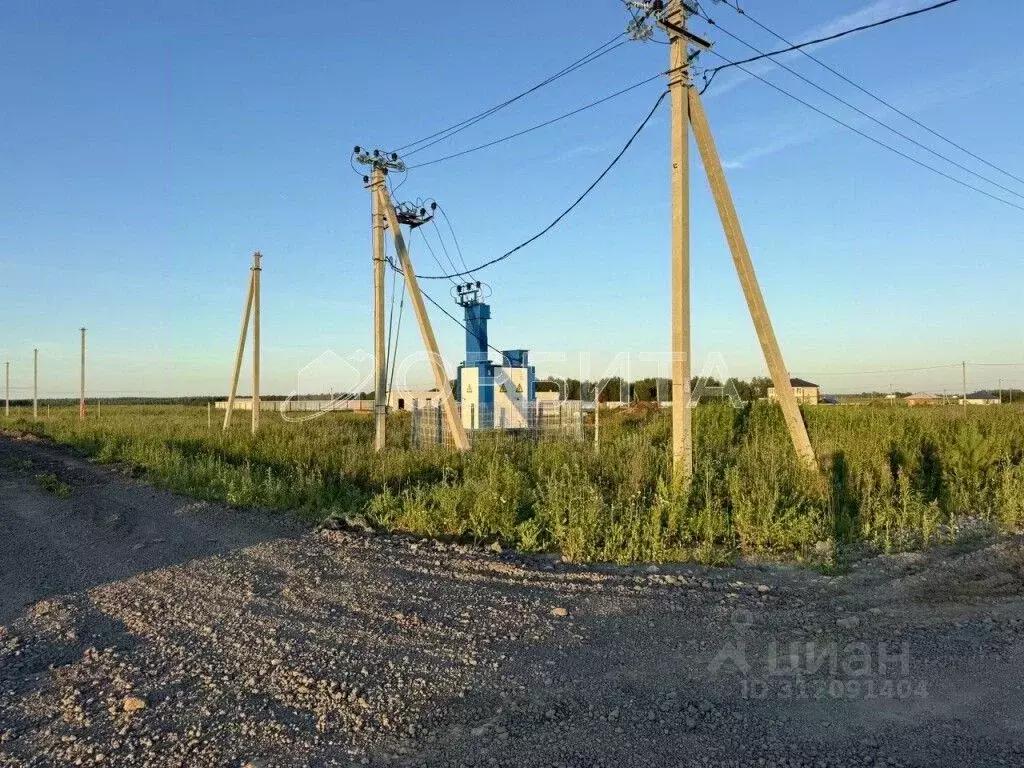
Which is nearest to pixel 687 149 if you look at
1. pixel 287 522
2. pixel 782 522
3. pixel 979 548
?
pixel 782 522

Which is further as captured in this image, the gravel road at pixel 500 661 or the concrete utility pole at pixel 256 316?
the concrete utility pole at pixel 256 316

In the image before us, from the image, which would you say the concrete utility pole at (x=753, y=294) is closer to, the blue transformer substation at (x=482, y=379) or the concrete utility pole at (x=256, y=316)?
the blue transformer substation at (x=482, y=379)

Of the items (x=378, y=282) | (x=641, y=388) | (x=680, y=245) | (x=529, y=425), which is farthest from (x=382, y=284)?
(x=641, y=388)

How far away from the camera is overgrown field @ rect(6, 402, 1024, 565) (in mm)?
6812

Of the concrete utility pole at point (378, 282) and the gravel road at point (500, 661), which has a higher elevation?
the concrete utility pole at point (378, 282)

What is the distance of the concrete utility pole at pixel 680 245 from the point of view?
912 cm

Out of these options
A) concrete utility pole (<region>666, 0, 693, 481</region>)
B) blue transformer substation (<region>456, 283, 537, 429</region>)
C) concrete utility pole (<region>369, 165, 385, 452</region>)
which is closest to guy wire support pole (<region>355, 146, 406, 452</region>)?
concrete utility pole (<region>369, 165, 385, 452</region>)

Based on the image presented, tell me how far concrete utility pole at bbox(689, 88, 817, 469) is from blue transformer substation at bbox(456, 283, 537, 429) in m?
9.29

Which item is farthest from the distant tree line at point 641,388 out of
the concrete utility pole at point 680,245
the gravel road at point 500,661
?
the gravel road at point 500,661

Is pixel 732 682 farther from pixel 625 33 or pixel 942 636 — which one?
pixel 625 33

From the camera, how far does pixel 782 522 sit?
690cm

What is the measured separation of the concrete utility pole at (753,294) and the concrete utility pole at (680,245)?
0.54 m

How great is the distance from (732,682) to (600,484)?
17.4 ft

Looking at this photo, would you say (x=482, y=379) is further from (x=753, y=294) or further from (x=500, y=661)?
(x=500, y=661)
